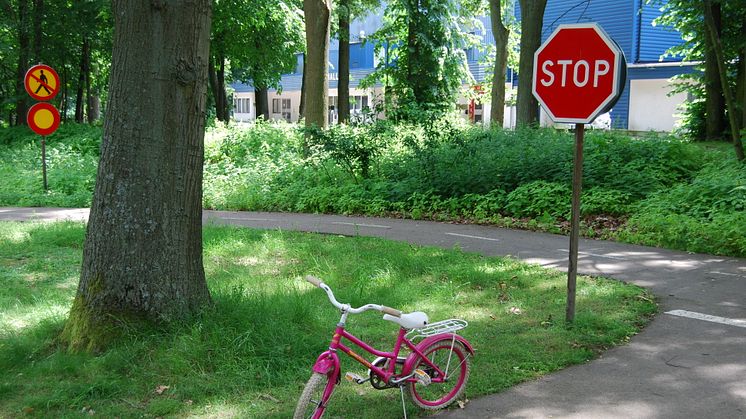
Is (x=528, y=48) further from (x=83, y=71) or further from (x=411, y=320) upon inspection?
(x=83, y=71)

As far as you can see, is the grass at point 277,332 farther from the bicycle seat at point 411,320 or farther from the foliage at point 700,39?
the foliage at point 700,39

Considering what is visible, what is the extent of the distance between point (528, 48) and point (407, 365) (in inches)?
667

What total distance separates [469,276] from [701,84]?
1433cm

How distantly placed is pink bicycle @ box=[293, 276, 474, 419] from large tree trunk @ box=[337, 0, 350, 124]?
75.1 feet

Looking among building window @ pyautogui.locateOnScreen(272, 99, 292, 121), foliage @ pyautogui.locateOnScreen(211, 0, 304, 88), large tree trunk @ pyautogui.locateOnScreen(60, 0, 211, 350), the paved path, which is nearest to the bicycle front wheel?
the paved path

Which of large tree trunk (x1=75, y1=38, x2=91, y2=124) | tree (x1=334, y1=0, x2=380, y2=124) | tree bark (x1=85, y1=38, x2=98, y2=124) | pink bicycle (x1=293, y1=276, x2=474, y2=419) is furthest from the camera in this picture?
tree bark (x1=85, y1=38, x2=98, y2=124)

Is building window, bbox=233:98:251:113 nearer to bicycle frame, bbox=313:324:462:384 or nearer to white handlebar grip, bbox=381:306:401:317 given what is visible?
bicycle frame, bbox=313:324:462:384

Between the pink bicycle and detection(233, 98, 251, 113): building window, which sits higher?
detection(233, 98, 251, 113): building window

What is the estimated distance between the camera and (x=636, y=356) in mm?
5984

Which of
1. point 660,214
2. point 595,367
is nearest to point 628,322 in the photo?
point 595,367

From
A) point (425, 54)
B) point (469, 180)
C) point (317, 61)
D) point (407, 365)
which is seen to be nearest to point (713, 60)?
point (469, 180)

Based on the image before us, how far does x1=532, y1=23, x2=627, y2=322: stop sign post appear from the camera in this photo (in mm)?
6145

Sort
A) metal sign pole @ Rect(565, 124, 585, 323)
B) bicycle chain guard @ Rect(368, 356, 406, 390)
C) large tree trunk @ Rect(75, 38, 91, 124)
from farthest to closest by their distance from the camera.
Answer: large tree trunk @ Rect(75, 38, 91, 124) → metal sign pole @ Rect(565, 124, 585, 323) → bicycle chain guard @ Rect(368, 356, 406, 390)

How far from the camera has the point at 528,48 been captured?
20203 millimetres
